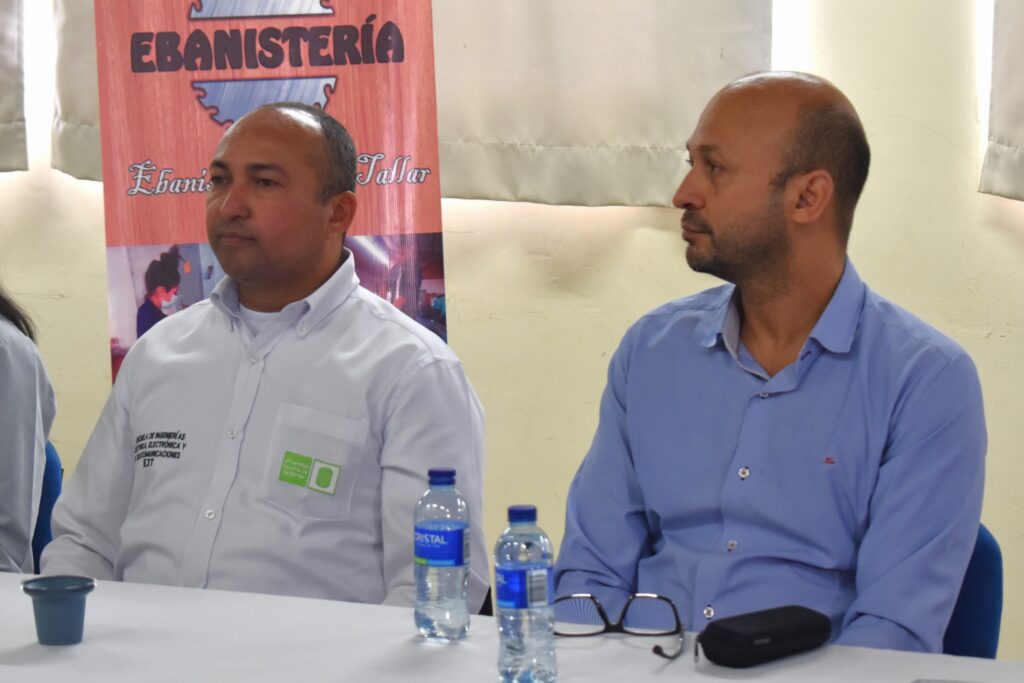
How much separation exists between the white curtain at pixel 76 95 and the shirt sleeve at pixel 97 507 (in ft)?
4.70

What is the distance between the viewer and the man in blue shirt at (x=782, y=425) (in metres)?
1.91

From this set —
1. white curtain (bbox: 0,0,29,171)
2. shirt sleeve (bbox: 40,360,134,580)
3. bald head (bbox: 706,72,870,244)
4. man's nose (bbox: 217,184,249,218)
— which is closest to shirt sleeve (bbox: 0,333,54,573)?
shirt sleeve (bbox: 40,360,134,580)

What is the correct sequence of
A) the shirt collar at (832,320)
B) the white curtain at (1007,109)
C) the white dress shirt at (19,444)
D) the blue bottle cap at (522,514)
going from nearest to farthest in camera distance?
the blue bottle cap at (522,514)
the shirt collar at (832,320)
the white dress shirt at (19,444)
the white curtain at (1007,109)

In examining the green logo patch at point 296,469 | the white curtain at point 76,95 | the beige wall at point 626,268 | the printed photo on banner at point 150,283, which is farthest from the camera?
the white curtain at point 76,95

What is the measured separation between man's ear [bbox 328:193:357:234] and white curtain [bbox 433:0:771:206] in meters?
0.80

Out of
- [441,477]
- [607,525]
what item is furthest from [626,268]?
[441,477]

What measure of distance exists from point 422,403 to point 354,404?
0.13 m

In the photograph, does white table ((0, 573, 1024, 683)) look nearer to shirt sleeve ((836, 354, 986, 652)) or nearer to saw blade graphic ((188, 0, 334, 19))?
shirt sleeve ((836, 354, 986, 652))

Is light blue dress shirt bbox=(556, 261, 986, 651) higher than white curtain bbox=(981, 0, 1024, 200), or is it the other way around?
white curtain bbox=(981, 0, 1024, 200)

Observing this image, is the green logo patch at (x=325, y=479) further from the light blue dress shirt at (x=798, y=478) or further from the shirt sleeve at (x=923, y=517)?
the shirt sleeve at (x=923, y=517)

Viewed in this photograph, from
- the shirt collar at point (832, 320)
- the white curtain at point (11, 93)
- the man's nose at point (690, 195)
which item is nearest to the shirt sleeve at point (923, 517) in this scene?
the shirt collar at point (832, 320)

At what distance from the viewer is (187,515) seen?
2.32m

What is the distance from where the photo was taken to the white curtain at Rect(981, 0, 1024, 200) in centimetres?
307

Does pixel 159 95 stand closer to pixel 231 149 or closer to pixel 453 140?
pixel 453 140
